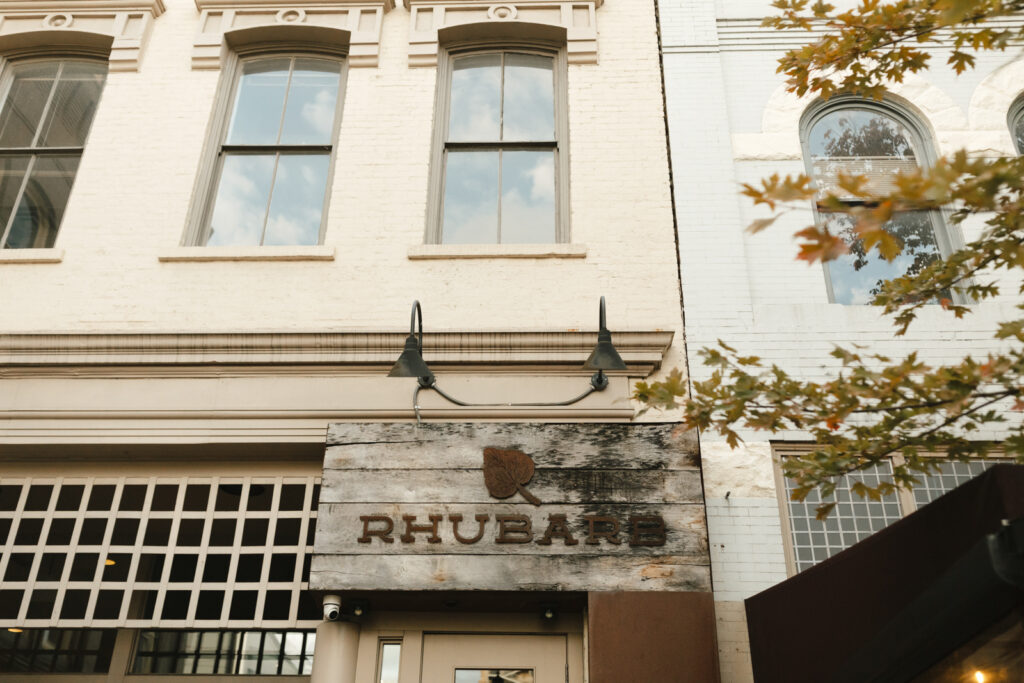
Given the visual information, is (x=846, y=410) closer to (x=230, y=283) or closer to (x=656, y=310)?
(x=656, y=310)

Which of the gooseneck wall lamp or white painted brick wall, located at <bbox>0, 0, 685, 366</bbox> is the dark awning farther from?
white painted brick wall, located at <bbox>0, 0, 685, 366</bbox>

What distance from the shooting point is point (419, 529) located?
554 cm

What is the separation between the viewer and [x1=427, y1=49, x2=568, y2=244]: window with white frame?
7.23 metres

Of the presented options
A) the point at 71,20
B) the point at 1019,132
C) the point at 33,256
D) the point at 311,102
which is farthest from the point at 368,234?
the point at 1019,132

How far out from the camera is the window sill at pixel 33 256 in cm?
681

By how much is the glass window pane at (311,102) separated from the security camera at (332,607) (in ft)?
13.3

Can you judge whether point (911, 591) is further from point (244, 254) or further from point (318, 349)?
point (244, 254)

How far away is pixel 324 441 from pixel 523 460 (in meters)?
1.41

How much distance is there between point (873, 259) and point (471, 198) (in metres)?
3.25

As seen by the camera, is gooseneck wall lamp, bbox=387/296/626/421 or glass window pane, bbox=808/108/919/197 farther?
glass window pane, bbox=808/108/919/197

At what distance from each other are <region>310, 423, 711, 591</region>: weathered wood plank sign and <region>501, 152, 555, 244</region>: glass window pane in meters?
1.95

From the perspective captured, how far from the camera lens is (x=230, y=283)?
670 centimetres

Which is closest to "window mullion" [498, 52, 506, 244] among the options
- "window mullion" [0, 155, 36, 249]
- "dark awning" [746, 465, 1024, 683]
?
"dark awning" [746, 465, 1024, 683]

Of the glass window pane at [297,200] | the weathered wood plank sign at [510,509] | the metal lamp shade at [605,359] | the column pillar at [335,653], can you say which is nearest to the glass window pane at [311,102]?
the glass window pane at [297,200]
